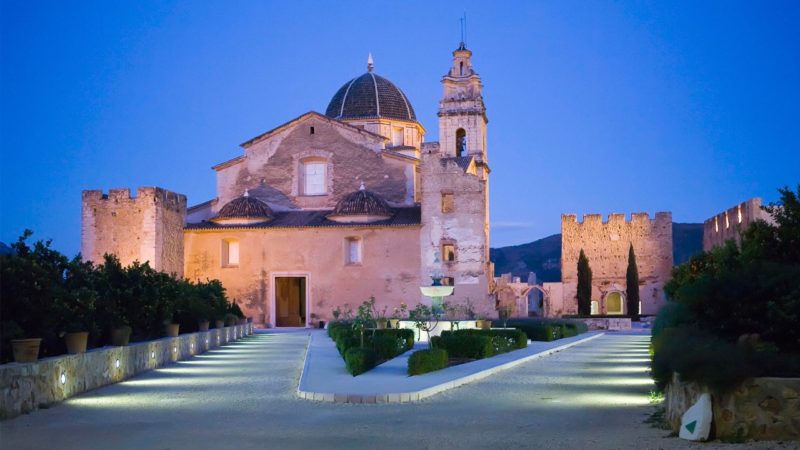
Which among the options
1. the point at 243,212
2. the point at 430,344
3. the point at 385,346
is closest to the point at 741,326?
the point at 385,346

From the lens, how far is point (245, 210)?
40688 mm

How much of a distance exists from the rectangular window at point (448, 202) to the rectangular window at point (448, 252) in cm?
145

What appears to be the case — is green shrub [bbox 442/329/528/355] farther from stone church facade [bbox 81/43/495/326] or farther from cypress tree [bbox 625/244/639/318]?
cypress tree [bbox 625/244/639/318]

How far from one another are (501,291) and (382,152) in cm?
1554

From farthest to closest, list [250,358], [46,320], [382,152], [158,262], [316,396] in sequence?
Answer: 1. [382,152]
2. [158,262]
3. [250,358]
4. [46,320]
5. [316,396]

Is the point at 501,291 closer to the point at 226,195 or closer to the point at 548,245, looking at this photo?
the point at 226,195

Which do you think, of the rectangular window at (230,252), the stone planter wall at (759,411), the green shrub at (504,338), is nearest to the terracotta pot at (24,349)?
the stone planter wall at (759,411)

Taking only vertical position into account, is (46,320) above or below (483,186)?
below

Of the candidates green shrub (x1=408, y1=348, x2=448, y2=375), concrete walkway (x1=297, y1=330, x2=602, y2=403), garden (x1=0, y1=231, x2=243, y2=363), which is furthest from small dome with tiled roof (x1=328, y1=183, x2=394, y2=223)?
green shrub (x1=408, y1=348, x2=448, y2=375)

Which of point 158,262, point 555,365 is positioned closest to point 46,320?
point 555,365

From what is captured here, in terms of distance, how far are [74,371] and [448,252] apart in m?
27.5

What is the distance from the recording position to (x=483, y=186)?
131 ft

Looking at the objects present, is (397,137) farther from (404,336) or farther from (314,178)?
(404,336)

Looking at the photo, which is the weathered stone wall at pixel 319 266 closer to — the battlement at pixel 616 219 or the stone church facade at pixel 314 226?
the stone church facade at pixel 314 226
